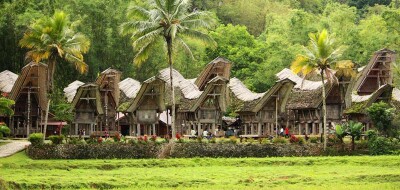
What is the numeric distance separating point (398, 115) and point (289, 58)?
26044 mm

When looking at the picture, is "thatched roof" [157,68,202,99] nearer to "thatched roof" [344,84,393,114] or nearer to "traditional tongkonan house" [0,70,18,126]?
"thatched roof" [344,84,393,114]

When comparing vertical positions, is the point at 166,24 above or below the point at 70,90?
above

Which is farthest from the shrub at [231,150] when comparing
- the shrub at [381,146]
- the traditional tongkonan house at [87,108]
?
the traditional tongkonan house at [87,108]

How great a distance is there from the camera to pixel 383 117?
172 ft

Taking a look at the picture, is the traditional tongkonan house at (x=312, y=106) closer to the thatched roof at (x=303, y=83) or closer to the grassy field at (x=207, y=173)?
the thatched roof at (x=303, y=83)

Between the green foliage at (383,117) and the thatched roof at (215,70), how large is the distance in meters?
14.4

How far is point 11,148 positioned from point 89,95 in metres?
11.6

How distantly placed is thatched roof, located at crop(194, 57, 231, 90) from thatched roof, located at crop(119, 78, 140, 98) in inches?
197

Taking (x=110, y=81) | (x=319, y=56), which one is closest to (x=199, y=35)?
(x=319, y=56)

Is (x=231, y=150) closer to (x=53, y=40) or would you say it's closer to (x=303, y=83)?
(x=53, y=40)

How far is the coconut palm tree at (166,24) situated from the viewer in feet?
167

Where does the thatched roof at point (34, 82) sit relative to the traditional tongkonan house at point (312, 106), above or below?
above

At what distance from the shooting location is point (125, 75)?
267 ft

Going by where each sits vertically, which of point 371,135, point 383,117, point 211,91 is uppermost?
point 211,91
